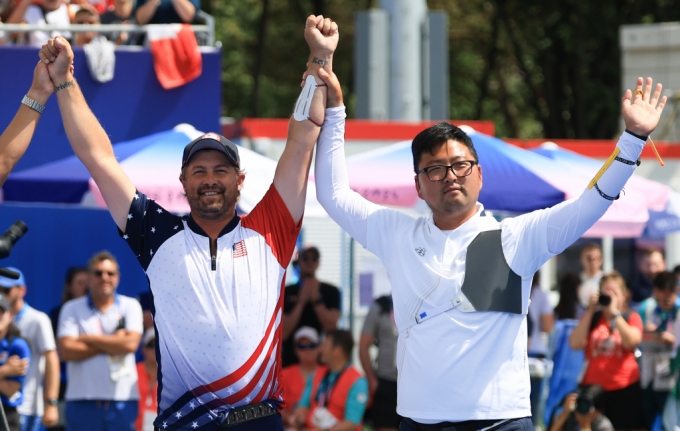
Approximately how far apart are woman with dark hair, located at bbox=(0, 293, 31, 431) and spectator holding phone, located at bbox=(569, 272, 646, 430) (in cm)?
434

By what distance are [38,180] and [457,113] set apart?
2314cm

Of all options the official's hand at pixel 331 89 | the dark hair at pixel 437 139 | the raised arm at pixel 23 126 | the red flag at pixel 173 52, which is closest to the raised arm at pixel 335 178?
the official's hand at pixel 331 89

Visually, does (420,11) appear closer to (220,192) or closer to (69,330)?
(69,330)

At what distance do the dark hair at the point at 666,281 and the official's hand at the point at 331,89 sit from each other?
510 cm

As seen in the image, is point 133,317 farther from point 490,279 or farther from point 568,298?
point 568,298

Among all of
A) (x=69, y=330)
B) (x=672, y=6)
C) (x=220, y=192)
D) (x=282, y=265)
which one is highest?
(x=672, y=6)

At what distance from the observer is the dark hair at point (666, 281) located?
8547 mm

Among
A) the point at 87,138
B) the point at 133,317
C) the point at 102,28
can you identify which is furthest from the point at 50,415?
the point at 87,138

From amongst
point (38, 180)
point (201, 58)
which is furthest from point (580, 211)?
point (201, 58)

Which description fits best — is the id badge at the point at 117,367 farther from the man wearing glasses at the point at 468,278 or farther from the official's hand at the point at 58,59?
the man wearing glasses at the point at 468,278

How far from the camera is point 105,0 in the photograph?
11633 millimetres

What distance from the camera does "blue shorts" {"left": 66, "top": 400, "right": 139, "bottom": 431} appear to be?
7668 mm

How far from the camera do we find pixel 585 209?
3.79 metres

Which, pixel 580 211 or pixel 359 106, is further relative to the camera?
pixel 359 106
